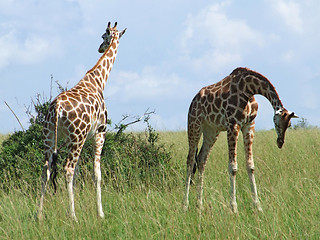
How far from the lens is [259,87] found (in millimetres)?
6824

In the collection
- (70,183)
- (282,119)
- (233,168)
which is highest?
(282,119)

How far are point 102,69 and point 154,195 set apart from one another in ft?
9.34

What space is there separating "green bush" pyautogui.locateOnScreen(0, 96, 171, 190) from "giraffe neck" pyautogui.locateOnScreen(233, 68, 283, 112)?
3.17m

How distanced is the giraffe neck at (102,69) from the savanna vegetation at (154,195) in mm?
1841

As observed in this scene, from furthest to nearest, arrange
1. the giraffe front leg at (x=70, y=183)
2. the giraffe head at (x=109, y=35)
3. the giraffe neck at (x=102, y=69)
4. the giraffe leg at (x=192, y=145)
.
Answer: the giraffe head at (x=109, y=35) < the giraffe neck at (x=102, y=69) < the giraffe leg at (x=192, y=145) < the giraffe front leg at (x=70, y=183)

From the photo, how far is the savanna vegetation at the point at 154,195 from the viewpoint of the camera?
5.74 meters

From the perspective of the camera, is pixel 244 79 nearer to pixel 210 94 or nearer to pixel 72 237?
pixel 210 94

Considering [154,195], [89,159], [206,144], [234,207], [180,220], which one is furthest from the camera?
[89,159]

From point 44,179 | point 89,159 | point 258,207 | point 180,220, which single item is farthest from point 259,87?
point 89,159

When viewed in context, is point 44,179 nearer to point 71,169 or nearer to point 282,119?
point 71,169

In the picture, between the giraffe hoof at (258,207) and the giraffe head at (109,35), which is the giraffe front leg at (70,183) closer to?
the giraffe hoof at (258,207)

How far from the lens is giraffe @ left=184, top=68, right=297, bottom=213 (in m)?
6.69

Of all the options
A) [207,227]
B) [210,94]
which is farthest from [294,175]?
[207,227]

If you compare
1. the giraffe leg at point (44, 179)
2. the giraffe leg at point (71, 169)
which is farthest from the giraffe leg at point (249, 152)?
the giraffe leg at point (44, 179)
